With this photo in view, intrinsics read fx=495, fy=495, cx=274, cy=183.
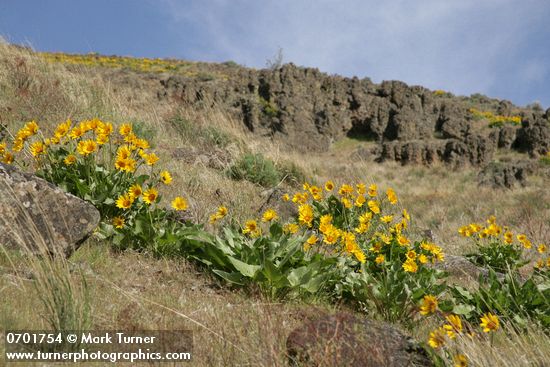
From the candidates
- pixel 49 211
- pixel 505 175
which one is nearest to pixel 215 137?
pixel 49 211

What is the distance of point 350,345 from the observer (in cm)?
238

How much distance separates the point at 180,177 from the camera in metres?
6.09

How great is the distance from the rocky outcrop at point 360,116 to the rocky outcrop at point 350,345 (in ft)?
54.5

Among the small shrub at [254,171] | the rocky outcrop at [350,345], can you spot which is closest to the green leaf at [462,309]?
the rocky outcrop at [350,345]

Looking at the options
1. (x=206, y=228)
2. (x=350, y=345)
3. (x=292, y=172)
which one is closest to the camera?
(x=350, y=345)

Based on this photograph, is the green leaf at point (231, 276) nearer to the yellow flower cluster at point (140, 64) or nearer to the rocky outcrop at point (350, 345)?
the rocky outcrop at point (350, 345)

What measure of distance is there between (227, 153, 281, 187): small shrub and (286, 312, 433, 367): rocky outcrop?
4590 mm

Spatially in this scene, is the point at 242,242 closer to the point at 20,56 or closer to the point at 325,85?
the point at 20,56

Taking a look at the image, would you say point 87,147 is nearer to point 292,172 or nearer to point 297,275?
point 297,275

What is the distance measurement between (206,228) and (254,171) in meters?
2.71

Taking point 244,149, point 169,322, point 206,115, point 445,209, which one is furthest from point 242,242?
point 445,209

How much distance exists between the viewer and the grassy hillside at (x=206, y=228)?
2.48 meters

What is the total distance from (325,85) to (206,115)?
15.7m

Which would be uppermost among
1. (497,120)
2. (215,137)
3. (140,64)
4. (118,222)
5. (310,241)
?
(140,64)
